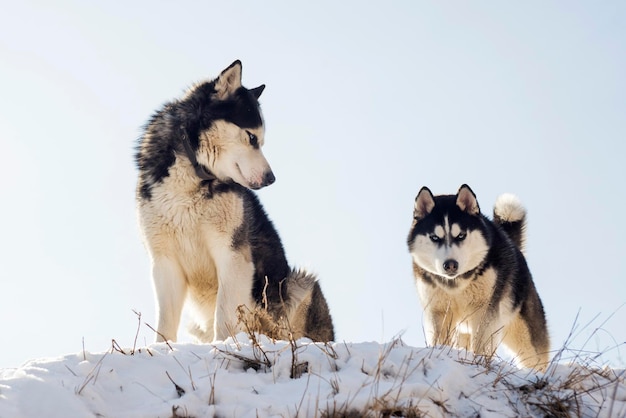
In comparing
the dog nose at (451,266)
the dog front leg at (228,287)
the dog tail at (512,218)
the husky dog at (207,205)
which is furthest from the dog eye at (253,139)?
the dog tail at (512,218)

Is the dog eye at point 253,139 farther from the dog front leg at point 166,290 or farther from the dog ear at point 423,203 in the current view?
the dog ear at point 423,203

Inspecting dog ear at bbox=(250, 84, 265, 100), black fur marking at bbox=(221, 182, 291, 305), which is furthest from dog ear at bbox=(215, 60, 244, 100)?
black fur marking at bbox=(221, 182, 291, 305)

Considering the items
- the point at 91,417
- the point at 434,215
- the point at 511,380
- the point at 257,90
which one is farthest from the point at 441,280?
the point at 91,417

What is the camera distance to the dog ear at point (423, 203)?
826cm

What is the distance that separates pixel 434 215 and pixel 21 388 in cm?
542

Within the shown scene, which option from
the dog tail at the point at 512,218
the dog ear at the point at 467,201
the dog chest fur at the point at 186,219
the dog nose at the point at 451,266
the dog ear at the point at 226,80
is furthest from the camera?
the dog tail at the point at 512,218

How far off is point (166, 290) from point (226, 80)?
6.93 ft

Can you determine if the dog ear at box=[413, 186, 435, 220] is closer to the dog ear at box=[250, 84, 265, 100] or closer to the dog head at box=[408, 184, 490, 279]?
the dog head at box=[408, 184, 490, 279]

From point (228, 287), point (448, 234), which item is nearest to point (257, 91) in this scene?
point (228, 287)

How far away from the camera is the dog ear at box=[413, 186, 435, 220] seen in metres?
8.26

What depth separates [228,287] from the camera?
674 centimetres

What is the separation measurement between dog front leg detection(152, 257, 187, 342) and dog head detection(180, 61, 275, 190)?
3.18ft

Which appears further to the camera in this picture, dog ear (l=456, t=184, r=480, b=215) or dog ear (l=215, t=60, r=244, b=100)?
dog ear (l=456, t=184, r=480, b=215)

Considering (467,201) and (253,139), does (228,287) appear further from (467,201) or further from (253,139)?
(467,201)
